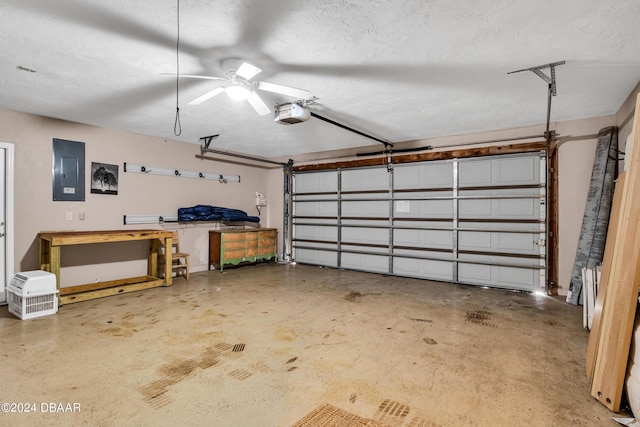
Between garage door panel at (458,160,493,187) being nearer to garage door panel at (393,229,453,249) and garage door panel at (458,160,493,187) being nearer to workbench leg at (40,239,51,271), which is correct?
garage door panel at (393,229,453,249)

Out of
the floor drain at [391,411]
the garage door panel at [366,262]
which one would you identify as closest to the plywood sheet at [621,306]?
the floor drain at [391,411]

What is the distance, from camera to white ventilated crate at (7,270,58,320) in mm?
3527

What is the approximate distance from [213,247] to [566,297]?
619 centimetres

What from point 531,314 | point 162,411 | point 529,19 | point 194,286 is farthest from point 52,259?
point 531,314

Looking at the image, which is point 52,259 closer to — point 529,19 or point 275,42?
point 275,42

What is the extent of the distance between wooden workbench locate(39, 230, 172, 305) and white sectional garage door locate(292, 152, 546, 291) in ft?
10.5

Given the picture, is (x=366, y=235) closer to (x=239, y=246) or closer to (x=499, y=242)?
(x=499, y=242)

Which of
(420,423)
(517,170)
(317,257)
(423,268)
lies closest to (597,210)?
(517,170)

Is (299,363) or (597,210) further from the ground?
(597,210)

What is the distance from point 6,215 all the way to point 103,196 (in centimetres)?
117

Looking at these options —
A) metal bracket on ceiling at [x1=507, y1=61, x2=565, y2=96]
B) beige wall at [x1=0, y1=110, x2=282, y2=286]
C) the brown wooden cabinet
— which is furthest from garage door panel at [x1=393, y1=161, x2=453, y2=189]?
beige wall at [x1=0, y1=110, x2=282, y2=286]

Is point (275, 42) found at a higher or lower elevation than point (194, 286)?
higher

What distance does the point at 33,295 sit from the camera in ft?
11.7

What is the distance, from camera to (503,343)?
2.97 meters
